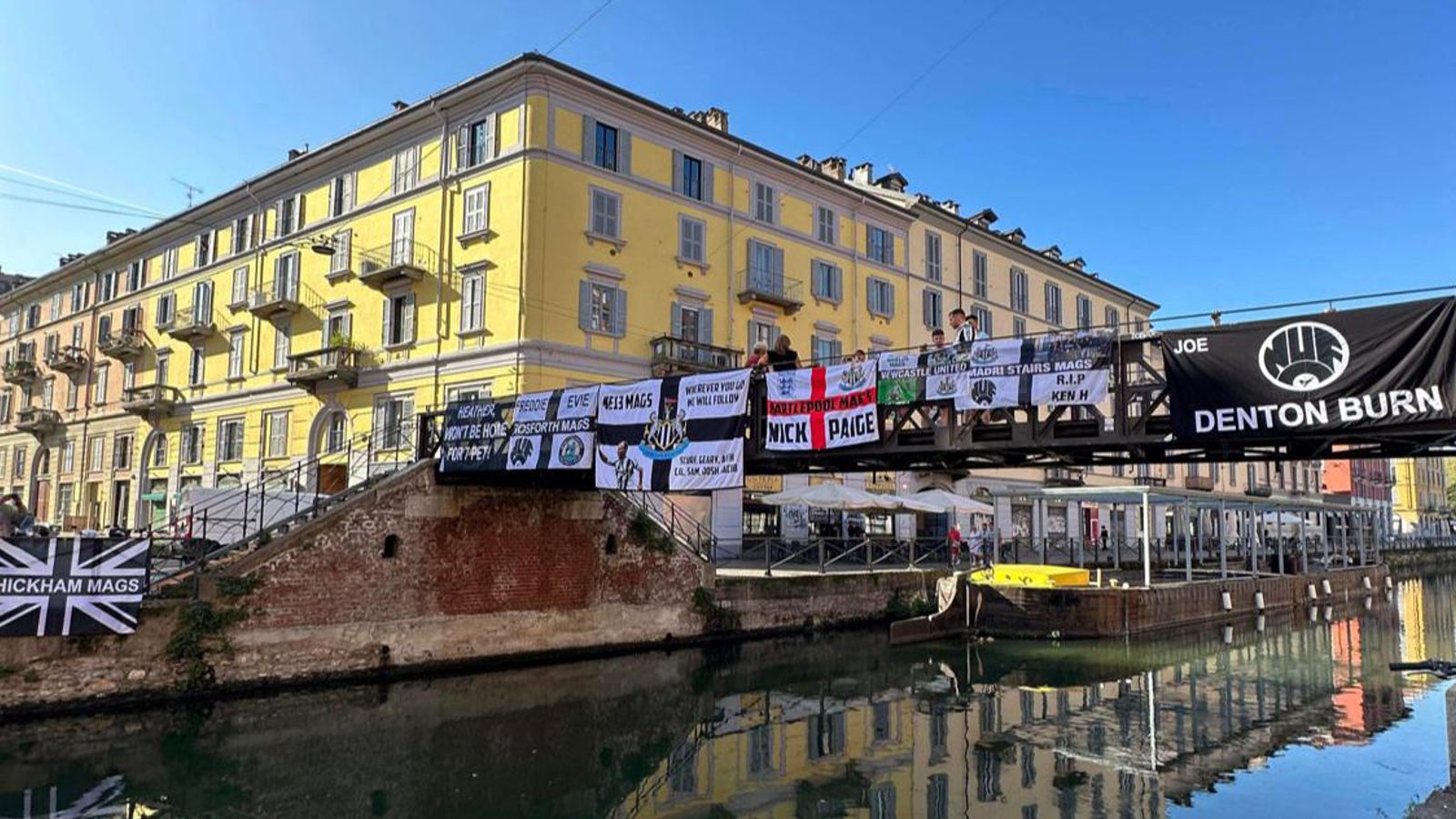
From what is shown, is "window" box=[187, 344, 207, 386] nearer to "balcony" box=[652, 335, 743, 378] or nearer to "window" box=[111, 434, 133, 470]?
"window" box=[111, 434, 133, 470]

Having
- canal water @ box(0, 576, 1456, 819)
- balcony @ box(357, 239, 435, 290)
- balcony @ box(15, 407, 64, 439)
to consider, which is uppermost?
balcony @ box(357, 239, 435, 290)

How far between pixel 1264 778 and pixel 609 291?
21668mm

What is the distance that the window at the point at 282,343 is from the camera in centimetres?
3378

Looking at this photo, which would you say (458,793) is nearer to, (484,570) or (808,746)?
(808,746)

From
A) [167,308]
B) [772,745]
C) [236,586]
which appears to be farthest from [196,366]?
[772,745]

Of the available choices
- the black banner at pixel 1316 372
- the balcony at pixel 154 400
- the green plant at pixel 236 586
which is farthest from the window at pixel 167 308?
the black banner at pixel 1316 372

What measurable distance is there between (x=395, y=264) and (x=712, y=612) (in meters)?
15.8

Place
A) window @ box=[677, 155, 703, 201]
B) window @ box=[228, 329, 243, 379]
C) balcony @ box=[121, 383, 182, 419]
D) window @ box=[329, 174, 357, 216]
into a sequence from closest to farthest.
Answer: window @ box=[677, 155, 703, 201], window @ box=[329, 174, 357, 216], window @ box=[228, 329, 243, 379], balcony @ box=[121, 383, 182, 419]

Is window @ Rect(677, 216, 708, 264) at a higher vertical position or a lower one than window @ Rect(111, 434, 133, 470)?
higher

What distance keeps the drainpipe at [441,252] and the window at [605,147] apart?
4.98 meters

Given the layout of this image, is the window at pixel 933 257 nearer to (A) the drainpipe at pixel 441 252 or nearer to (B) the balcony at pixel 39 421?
(A) the drainpipe at pixel 441 252

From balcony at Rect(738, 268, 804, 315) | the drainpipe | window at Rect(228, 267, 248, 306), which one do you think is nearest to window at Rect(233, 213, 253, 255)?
window at Rect(228, 267, 248, 306)

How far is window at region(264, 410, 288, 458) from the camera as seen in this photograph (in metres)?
33.1

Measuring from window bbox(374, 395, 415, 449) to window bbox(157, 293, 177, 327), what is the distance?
52.3 ft
